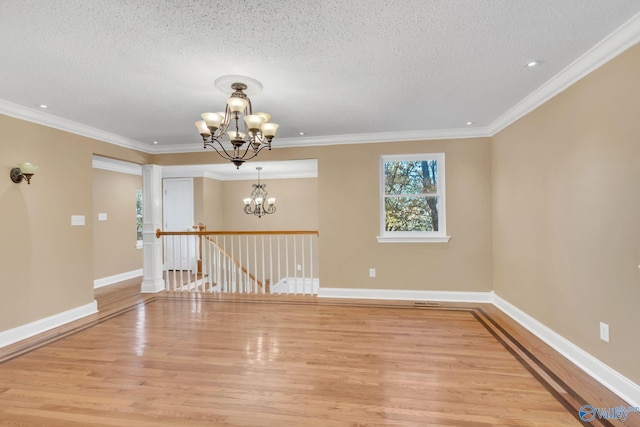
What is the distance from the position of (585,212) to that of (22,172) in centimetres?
535

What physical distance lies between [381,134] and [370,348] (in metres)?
2.90

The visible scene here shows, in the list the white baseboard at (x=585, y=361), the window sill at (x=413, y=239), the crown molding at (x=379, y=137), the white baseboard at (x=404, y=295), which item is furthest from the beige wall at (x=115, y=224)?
the white baseboard at (x=585, y=361)

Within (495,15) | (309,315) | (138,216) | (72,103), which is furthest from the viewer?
(138,216)

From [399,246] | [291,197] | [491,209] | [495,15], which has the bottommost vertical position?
[399,246]

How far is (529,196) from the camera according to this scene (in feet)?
10.7

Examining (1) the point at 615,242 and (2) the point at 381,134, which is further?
(2) the point at 381,134

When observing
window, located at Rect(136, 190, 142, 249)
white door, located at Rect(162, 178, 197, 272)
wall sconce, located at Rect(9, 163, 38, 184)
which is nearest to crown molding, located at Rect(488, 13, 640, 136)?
wall sconce, located at Rect(9, 163, 38, 184)

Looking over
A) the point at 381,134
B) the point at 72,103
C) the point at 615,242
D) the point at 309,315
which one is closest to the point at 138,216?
the point at 72,103

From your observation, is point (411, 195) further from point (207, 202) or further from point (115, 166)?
point (115, 166)

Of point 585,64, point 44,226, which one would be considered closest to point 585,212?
point 585,64

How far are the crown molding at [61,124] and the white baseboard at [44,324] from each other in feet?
7.34

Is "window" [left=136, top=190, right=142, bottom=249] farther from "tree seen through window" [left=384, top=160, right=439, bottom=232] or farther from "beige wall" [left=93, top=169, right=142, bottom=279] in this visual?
"tree seen through window" [left=384, top=160, right=439, bottom=232]

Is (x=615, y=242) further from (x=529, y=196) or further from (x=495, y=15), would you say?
(x=495, y=15)

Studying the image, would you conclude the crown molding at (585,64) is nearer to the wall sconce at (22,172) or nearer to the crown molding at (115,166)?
the wall sconce at (22,172)
